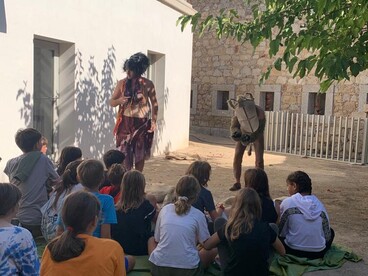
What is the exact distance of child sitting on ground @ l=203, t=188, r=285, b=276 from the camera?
131 inches

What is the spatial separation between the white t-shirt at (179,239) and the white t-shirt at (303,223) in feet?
3.31

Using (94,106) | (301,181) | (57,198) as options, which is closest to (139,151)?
(57,198)

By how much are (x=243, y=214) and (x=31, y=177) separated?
6.64 ft

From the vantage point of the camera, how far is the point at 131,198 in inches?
148

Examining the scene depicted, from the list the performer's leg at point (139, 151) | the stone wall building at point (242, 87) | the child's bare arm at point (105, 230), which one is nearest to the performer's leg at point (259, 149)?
the performer's leg at point (139, 151)

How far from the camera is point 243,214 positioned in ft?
11.0

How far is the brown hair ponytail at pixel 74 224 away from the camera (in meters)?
2.38

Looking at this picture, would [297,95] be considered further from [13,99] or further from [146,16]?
[13,99]

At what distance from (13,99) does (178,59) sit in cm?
560

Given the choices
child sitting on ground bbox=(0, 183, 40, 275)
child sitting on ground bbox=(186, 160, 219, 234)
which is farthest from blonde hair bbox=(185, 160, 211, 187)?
child sitting on ground bbox=(0, 183, 40, 275)

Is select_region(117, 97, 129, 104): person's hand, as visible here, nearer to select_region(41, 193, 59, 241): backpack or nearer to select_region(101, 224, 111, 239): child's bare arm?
select_region(41, 193, 59, 241): backpack

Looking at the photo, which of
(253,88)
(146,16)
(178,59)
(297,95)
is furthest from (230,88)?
(146,16)

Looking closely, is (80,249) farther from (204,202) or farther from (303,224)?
(303,224)

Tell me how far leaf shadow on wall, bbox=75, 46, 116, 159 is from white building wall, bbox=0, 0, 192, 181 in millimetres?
17
